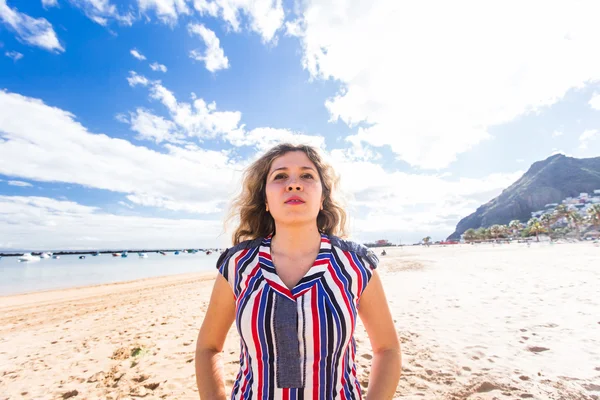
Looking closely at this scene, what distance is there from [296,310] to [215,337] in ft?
2.13

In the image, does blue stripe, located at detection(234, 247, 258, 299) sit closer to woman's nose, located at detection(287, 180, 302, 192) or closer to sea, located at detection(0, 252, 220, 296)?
woman's nose, located at detection(287, 180, 302, 192)

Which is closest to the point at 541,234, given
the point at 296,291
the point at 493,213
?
the point at 493,213

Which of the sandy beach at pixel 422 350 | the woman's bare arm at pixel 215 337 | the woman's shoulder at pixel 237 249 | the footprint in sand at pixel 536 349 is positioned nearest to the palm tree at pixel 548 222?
the sandy beach at pixel 422 350

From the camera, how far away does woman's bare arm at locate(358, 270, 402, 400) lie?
66.3 inches

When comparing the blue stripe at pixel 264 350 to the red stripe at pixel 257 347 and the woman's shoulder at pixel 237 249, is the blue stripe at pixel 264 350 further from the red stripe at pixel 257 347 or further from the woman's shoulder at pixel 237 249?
the woman's shoulder at pixel 237 249

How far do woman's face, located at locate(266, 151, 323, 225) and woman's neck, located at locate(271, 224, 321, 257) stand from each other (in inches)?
2.4

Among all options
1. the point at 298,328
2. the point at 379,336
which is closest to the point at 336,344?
the point at 298,328

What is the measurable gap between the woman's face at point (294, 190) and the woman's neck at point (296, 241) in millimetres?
62

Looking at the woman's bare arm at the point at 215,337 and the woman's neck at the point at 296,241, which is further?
the woman's neck at the point at 296,241

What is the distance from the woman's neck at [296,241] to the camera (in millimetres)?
1874

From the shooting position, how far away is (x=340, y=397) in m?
1.58

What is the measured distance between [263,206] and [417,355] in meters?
4.26

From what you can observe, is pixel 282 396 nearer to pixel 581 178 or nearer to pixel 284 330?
pixel 284 330

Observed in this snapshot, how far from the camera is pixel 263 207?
95.5 inches
